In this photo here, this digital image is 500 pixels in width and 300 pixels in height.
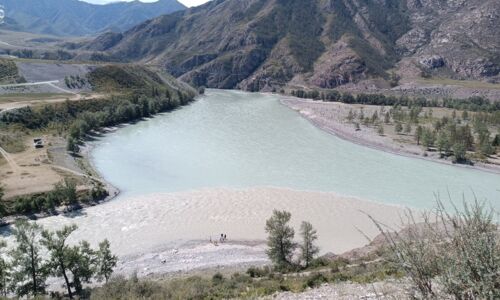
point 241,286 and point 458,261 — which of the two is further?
point 241,286

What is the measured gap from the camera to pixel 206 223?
3588 cm

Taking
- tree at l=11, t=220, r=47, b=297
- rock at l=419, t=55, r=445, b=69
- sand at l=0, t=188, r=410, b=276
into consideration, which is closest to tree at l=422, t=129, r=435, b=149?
sand at l=0, t=188, r=410, b=276

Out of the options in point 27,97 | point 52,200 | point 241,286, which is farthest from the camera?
point 27,97

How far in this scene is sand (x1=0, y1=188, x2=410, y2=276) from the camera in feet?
97.8

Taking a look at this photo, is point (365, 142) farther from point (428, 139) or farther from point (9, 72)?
point (9, 72)

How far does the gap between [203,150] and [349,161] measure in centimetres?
2236

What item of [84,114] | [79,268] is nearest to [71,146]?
[84,114]

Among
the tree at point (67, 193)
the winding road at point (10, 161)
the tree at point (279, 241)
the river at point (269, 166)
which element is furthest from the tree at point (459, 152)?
the winding road at point (10, 161)

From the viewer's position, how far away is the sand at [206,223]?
29812 millimetres

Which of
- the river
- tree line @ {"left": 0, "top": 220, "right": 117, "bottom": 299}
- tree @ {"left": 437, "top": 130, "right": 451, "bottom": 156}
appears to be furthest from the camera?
tree @ {"left": 437, "top": 130, "right": 451, "bottom": 156}

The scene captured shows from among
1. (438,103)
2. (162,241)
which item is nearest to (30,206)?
(162,241)

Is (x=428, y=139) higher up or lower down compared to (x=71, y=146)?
higher up

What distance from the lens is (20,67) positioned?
334 ft

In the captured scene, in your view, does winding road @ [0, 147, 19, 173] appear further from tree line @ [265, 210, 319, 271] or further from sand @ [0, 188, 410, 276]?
tree line @ [265, 210, 319, 271]
